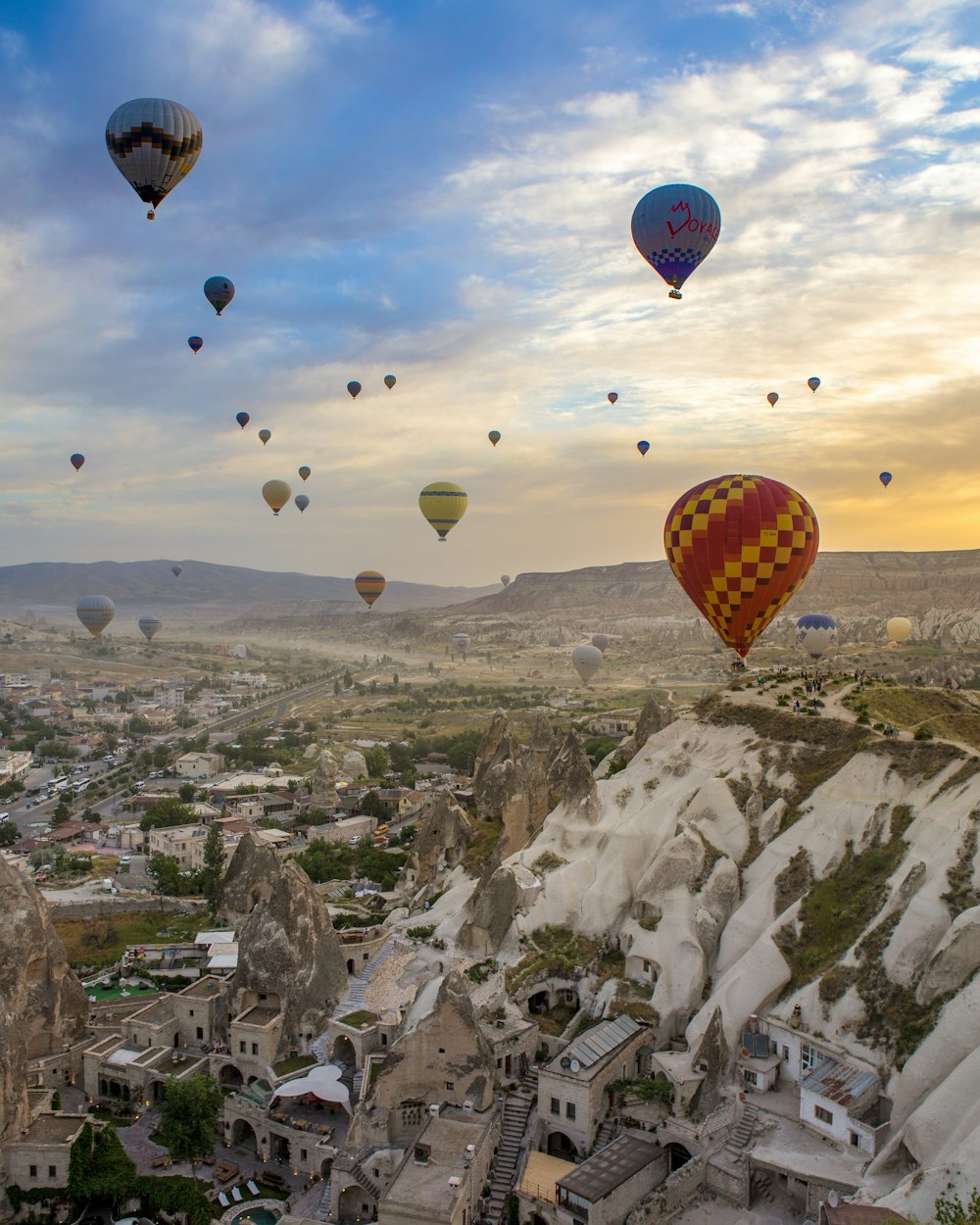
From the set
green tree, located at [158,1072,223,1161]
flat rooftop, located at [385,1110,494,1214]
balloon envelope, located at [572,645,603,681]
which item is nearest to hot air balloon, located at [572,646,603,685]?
balloon envelope, located at [572,645,603,681]

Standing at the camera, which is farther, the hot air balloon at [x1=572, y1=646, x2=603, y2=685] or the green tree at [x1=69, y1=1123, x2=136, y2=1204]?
the hot air balloon at [x1=572, y1=646, x2=603, y2=685]

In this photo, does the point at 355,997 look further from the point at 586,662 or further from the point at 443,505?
the point at 586,662

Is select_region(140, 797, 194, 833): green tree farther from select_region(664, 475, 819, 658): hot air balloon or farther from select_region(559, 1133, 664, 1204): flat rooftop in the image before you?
select_region(559, 1133, 664, 1204): flat rooftop

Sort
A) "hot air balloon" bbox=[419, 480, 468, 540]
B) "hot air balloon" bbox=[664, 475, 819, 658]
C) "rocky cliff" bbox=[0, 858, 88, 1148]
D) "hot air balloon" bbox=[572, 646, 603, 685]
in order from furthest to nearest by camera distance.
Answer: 1. "hot air balloon" bbox=[572, 646, 603, 685]
2. "hot air balloon" bbox=[419, 480, 468, 540]
3. "hot air balloon" bbox=[664, 475, 819, 658]
4. "rocky cliff" bbox=[0, 858, 88, 1148]

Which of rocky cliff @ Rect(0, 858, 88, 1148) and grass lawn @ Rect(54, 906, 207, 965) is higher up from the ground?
rocky cliff @ Rect(0, 858, 88, 1148)

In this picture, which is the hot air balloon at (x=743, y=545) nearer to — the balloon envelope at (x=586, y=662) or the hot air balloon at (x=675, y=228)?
the hot air balloon at (x=675, y=228)

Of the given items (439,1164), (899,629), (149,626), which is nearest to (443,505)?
(439,1164)

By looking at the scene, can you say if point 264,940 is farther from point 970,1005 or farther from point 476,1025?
point 970,1005

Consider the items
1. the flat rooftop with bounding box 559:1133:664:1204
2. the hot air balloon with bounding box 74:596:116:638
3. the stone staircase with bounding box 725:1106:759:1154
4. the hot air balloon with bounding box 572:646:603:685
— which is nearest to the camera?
the flat rooftop with bounding box 559:1133:664:1204

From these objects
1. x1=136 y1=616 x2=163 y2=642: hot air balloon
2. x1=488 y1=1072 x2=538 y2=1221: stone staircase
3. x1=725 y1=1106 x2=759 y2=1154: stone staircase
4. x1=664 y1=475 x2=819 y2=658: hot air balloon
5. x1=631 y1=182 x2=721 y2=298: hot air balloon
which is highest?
x1=631 y1=182 x2=721 y2=298: hot air balloon
